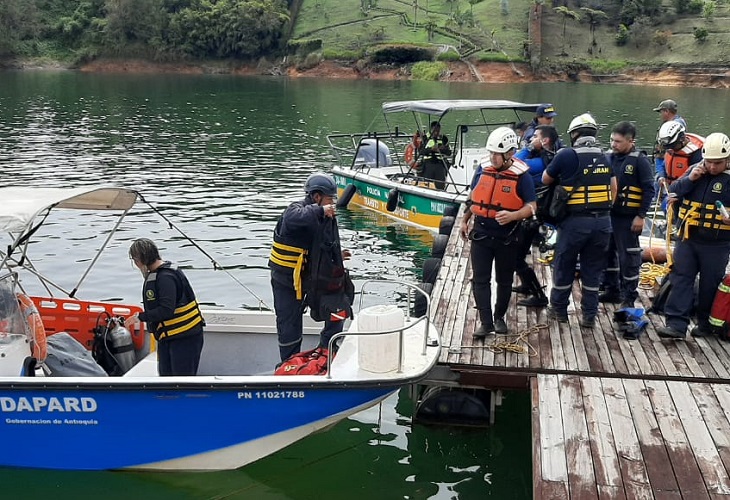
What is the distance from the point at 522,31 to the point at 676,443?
79220mm

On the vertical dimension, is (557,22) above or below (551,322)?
above

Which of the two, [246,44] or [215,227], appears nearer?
[215,227]

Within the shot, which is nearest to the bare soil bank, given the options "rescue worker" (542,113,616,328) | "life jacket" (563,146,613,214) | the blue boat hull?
"rescue worker" (542,113,616,328)

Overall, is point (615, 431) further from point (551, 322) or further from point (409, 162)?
point (409, 162)

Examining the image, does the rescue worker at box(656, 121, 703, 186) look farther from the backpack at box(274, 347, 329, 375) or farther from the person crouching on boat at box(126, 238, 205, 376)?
the person crouching on boat at box(126, 238, 205, 376)

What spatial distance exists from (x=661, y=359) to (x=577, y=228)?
1468mm

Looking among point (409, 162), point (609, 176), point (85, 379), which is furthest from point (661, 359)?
point (409, 162)

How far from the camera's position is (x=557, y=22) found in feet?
261

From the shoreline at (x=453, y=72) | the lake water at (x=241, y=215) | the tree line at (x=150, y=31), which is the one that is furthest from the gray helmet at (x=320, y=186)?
the tree line at (x=150, y=31)

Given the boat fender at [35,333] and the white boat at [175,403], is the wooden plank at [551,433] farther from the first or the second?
the boat fender at [35,333]

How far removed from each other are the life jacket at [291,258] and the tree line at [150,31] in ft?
241

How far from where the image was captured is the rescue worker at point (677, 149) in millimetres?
8891

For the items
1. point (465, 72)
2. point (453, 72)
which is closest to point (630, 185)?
point (453, 72)

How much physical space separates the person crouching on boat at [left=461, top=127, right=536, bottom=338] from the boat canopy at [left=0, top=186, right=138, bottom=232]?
3.61 metres
